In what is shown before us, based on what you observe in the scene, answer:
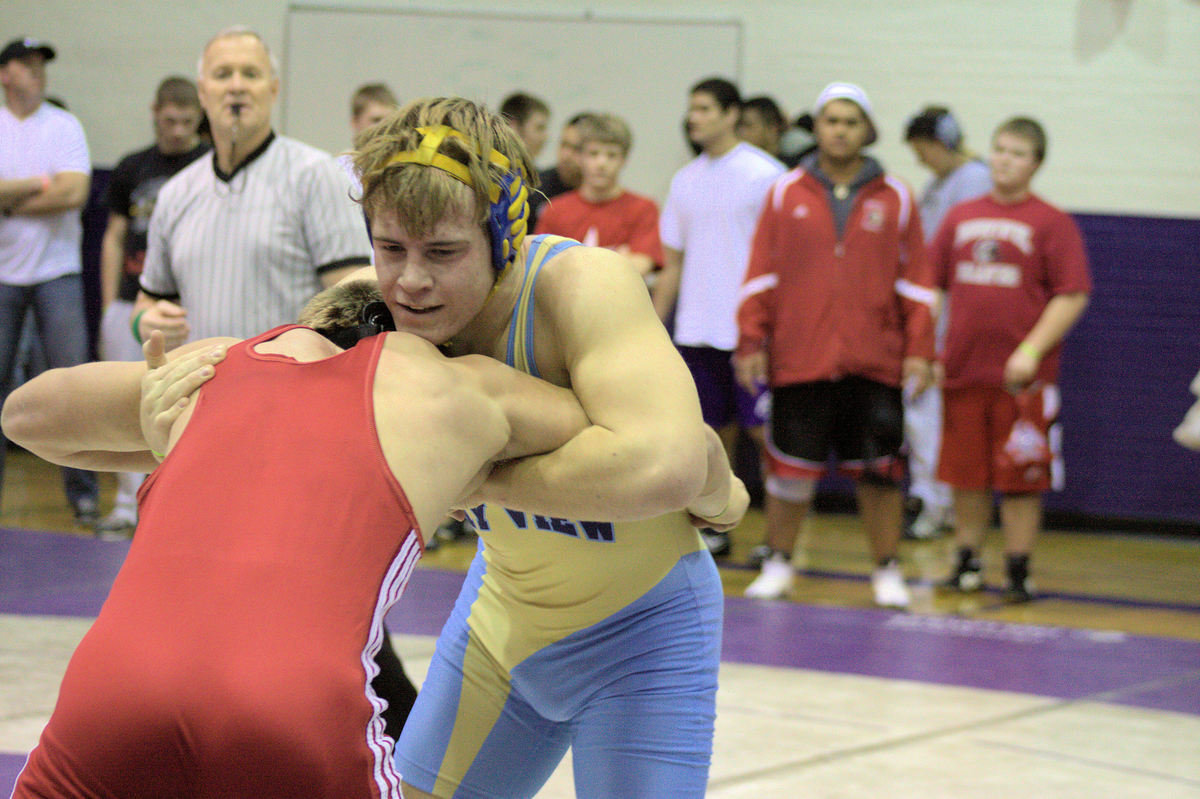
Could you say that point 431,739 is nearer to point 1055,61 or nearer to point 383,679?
point 383,679

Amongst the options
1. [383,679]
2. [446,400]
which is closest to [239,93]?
[383,679]

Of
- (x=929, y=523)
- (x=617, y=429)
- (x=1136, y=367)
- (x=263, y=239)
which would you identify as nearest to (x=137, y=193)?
(x=263, y=239)

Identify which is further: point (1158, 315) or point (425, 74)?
point (425, 74)

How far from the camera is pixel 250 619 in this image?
4.85 feet

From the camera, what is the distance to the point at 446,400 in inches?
63.9

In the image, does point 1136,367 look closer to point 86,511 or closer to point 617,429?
point 86,511

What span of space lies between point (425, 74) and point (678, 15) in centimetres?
171

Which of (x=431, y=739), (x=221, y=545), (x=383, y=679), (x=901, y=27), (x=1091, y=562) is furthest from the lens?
(x=901, y=27)

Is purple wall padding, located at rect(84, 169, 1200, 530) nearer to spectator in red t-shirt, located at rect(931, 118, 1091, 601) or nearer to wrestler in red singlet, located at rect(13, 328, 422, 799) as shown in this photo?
spectator in red t-shirt, located at rect(931, 118, 1091, 601)

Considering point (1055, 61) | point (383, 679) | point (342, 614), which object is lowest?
point (383, 679)

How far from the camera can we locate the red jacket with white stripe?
5504 mm

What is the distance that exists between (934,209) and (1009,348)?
1855 mm

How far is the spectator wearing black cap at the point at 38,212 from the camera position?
6188mm

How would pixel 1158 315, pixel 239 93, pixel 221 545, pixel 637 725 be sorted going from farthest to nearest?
pixel 1158 315
pixel 239 93
pixel 637 725
pixel 221 545
